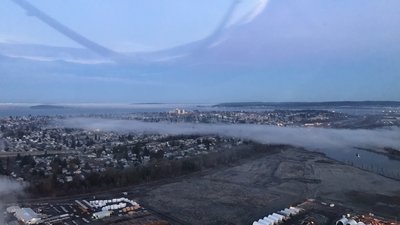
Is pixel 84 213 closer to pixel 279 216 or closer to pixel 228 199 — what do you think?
pixel 228 199

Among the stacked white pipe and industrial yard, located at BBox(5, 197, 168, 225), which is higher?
the stacked white pipe

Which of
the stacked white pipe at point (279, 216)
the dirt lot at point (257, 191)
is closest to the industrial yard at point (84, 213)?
the dirt lot at point (257, 191)

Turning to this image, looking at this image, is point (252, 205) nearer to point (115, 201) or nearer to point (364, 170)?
point (115, 201)

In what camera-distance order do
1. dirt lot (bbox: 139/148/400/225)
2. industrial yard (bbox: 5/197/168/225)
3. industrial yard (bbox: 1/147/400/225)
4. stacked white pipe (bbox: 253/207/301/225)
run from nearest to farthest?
stacked white pipe (bbox: 253/207/301/225) < industrial yard (bbox: 5/197/168/225) < industrial yard (bbox: 1/147/400/225) < dirt lot (bbox: 139/148/400/225)

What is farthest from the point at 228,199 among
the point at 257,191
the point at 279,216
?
the point at 279,216

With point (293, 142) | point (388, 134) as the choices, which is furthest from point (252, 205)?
point (388, 134)

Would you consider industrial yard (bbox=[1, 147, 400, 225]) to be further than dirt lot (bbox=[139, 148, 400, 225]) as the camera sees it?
No

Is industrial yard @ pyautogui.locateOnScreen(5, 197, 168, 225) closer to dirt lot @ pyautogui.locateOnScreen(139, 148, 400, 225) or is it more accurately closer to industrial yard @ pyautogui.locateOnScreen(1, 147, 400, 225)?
industrial yard @ pyautogui.locateOnScreen(1, 147, 400, 225)

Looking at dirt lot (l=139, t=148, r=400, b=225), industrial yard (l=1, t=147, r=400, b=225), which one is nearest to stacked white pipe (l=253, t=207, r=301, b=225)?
industrial yard (l=1, t=147, r=400, b=225)
